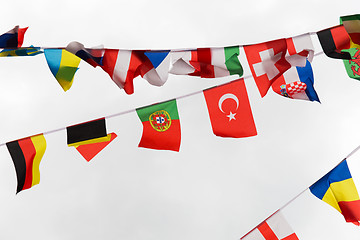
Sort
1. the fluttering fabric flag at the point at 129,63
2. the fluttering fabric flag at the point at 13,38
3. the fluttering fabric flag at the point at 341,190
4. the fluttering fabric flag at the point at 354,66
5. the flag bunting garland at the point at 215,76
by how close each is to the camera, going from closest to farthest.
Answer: the fluttering fabric flag at the point at 13,38 < the flag bunting garland at the point at 215,76 < the fluttering fabric flag at the point at 354,66 < the fluttering fabric flag at the point at 129,63 < the fluttering fabric flag at the point at 341,190

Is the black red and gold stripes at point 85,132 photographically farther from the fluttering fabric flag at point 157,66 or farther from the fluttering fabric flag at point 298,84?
the fluttering fabric flag at point 298,84

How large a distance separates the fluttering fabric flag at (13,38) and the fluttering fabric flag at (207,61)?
2.27 meters

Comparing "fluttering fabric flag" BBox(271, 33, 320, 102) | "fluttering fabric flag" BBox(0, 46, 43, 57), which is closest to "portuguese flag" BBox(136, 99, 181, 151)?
"fluttering fabric flag" BBox(271, 33, 320, 102)

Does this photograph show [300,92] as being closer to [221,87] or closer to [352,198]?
[221,87]

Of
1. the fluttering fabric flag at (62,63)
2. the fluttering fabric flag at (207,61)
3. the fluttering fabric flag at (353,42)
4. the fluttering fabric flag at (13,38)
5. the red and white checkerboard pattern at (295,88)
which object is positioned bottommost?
the red and white checkerboard pattern at (295,88)

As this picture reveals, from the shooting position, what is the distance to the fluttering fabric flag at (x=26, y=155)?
8.09 metres

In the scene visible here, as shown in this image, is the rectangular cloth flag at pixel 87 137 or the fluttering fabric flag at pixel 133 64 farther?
the rectangular cloth flag at pixel 87 137

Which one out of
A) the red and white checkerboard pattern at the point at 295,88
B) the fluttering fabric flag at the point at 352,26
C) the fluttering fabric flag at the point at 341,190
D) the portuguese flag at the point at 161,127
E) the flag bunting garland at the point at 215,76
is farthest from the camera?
the fluttering fabric flag at the point at 341,190

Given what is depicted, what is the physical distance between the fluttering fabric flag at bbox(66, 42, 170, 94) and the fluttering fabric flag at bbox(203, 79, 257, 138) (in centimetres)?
120

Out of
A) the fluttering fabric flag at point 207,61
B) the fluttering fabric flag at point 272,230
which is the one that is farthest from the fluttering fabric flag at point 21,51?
the fluttering fabric flag at point 272,230

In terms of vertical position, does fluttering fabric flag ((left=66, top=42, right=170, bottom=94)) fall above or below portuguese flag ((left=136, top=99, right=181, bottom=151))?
above

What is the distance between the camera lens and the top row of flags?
6652 mm

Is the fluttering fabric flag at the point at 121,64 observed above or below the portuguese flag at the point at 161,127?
above

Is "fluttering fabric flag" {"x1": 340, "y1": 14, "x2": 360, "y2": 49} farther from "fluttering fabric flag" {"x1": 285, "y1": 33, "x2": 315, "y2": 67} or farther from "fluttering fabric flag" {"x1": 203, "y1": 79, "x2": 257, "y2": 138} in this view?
"fluttering fabric flag" {"x1": 203, "y1": 79, "x2": 257, "y2": 138}
